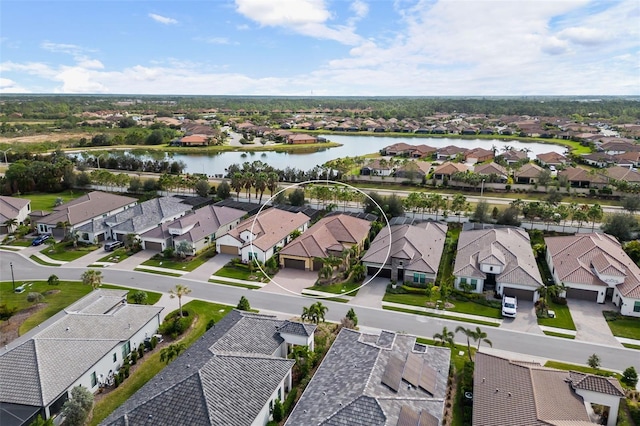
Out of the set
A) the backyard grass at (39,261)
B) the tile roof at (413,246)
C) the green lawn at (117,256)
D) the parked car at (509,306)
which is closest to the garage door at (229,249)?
the green lawn at (117,256)

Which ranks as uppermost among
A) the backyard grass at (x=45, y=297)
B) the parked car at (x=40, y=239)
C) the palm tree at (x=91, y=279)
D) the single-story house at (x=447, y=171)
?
the single-story house at (x=447, y=171)

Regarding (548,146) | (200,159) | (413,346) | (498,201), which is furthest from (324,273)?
(548,146)

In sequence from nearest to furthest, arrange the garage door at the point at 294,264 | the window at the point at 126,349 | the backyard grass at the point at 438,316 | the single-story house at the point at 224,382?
the single-story house at the point at 224,382, the window at the point at 126,349, the backyard grass at the point at 438,316, the garage door at the point at 294,264

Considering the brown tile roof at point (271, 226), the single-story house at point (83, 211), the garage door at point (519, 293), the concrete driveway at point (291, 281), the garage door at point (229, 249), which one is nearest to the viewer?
the garage door at point (519, 293)

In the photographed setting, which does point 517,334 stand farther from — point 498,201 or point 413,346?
point 498,201

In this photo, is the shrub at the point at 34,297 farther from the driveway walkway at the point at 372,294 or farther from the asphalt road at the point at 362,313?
the driveway walkway at the point at 372,294

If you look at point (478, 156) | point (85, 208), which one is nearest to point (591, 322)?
point (85, 208)

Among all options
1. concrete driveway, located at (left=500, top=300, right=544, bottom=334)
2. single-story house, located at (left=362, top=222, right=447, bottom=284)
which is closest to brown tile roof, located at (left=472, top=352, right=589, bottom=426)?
concrete driveway, located at (left=500, top=300, right=544, bottom=334)
